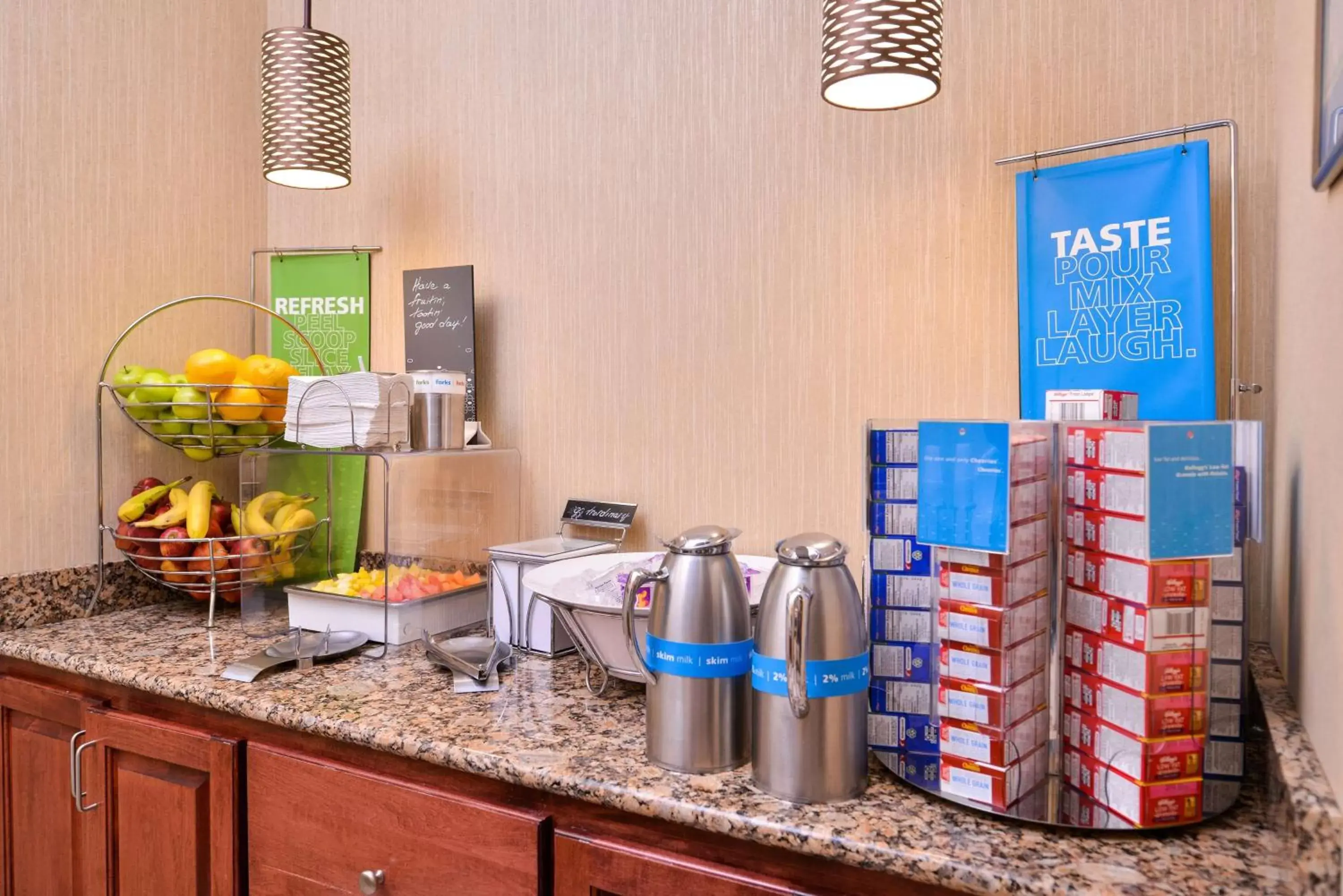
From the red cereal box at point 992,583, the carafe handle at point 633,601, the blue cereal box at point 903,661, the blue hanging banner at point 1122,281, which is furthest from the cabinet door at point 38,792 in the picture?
the blue hanging banner at point 1122,281

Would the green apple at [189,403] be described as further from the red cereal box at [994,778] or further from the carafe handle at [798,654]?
the red cereal box at [994,778]

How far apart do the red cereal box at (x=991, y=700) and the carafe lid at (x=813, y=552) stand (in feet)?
0.55

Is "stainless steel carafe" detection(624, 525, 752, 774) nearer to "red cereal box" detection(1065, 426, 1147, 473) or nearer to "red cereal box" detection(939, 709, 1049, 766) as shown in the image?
"red cereal box" detection(939, 709, 1049, 766)

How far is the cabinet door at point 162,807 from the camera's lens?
127cm

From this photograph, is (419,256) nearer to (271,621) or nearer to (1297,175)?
(271,621)

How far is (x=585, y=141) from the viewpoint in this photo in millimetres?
1776

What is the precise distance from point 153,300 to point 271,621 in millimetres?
763

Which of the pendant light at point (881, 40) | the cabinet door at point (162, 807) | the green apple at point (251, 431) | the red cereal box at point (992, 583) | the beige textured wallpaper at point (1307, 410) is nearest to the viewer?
the beige textured wallpaper at point (1307, 410)

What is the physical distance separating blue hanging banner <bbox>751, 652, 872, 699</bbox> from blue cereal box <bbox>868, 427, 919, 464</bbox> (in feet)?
0.74

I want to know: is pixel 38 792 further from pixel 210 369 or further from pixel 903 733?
pixel 903 733

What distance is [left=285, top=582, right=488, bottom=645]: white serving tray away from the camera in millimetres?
1548

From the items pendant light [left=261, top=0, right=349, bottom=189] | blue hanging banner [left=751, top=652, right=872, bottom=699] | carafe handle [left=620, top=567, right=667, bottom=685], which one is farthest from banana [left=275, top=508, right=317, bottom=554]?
blue hanging banner [left=751, top=652, right=872, bottom=699]

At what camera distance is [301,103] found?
1.66m

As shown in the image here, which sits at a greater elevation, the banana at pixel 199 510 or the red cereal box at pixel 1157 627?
the banana at pixel 199 510
